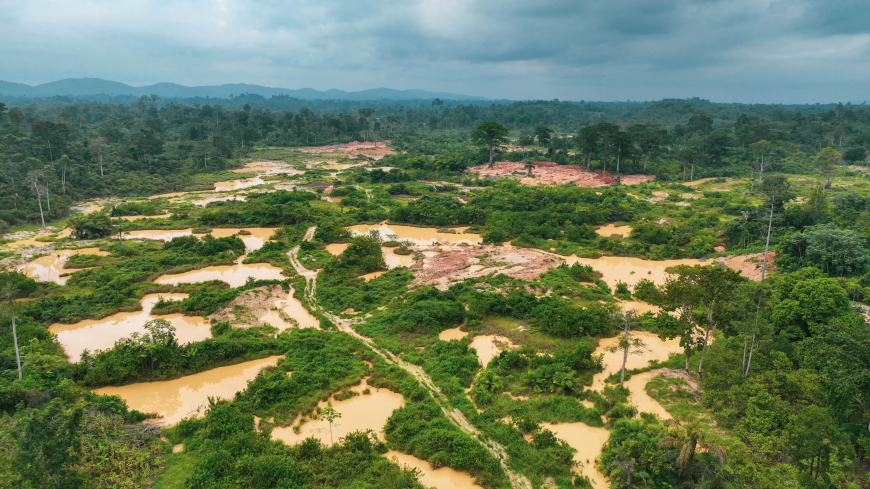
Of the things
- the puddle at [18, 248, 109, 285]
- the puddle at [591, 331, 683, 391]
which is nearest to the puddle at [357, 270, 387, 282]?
the puddle at [591, 331, 683, 391]

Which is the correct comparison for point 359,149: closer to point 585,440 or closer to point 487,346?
point 487,346

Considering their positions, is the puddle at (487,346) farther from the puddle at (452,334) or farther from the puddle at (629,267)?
the puddle at (629,267)

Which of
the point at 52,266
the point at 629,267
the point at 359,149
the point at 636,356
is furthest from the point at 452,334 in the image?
the point at 359,149

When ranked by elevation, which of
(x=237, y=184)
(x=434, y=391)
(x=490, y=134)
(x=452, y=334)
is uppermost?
(x=490, y=134)

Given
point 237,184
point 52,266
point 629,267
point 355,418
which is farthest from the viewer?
point 237,184

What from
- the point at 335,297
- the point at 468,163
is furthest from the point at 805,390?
the point at 468,163

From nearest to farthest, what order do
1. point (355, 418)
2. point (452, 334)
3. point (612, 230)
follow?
point (355, 418) → point (452, 334) → point (612, 230)

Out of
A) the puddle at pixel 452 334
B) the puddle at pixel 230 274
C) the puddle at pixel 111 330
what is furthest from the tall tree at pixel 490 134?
the puddle at pixel 111 330
